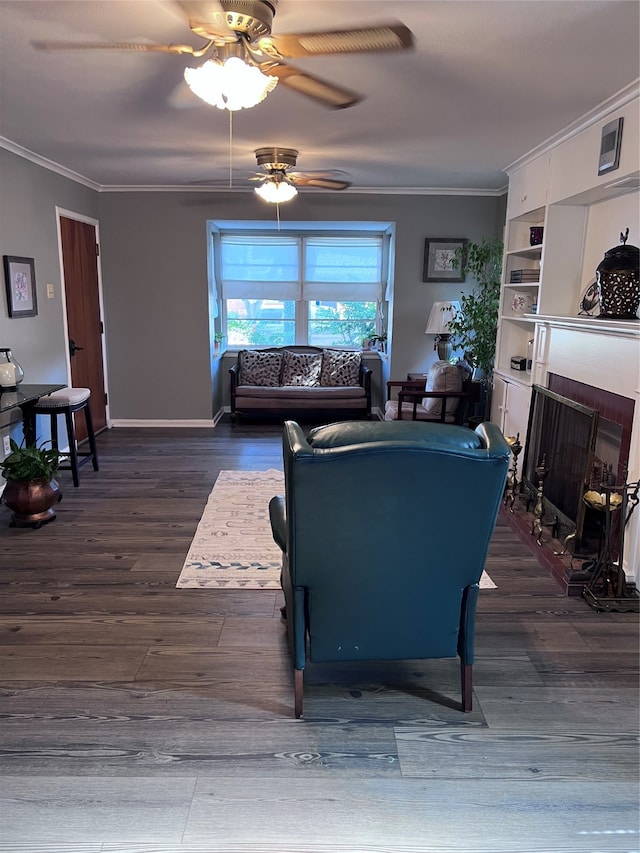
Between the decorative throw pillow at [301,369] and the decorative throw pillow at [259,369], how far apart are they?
9cm

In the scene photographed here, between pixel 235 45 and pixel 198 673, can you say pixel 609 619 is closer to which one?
pixel 198 673

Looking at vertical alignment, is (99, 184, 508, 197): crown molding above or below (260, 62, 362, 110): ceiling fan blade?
above

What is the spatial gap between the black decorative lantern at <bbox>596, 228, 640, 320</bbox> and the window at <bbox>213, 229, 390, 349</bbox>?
4244 mm

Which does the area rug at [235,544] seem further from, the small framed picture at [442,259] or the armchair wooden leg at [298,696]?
the small framed picture at [442,259]

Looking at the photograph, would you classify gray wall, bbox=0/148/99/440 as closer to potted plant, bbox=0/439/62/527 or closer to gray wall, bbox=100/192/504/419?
potted plant, bbox=0/439/62/527

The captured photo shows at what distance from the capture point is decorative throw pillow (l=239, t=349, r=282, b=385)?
6.86 metres

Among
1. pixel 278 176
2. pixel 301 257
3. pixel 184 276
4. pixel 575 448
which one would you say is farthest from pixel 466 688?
pixel 301 257

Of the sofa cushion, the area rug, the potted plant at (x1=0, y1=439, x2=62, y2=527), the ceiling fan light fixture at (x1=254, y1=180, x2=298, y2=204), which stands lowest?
the area rug

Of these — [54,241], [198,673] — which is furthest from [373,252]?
[198,673]

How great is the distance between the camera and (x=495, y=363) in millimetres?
5066

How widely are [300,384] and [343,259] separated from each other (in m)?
1.68

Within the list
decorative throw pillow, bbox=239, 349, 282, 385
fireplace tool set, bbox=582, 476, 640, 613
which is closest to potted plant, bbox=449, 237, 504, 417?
decorative throw pillow, bbox=239, 349, 282, 385

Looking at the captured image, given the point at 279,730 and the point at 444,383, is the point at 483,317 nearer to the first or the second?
the point at 444,383

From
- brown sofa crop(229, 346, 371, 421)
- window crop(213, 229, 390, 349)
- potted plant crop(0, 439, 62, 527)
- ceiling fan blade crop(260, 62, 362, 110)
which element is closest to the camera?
ceiling fan blade crop(260, 62, 362, 110)
